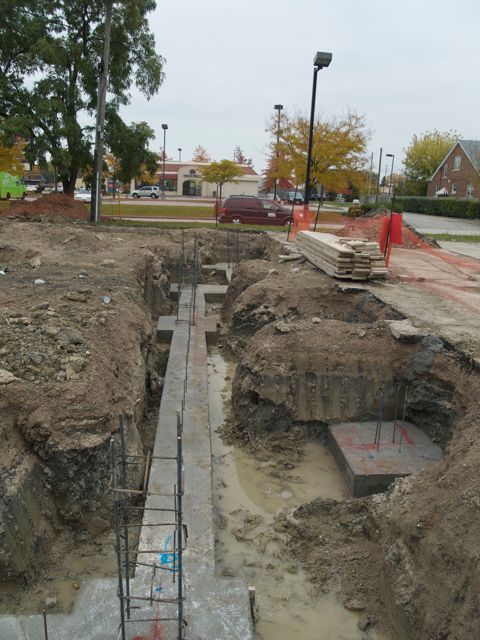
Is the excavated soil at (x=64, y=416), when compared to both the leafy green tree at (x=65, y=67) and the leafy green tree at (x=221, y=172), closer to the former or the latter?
the leafy green tree at (x=65, y=67)

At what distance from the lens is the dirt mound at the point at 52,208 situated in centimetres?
2148

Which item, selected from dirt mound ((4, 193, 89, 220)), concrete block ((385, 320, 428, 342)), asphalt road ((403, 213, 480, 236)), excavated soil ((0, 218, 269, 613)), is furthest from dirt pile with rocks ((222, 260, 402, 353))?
asphalt road ((403, 213, 480, 236))

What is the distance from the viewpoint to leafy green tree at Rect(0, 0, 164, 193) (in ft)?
68.4

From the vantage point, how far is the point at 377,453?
22.2ft

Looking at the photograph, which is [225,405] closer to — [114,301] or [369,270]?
[114,301]

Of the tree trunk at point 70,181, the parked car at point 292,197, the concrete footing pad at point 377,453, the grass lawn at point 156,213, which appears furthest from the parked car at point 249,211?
the parked car at point 292,197

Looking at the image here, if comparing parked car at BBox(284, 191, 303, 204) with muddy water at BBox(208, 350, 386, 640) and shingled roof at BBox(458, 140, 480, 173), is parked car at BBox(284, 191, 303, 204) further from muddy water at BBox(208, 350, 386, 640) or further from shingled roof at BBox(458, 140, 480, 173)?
muddy water at BBox(208, 350, 386, 640)

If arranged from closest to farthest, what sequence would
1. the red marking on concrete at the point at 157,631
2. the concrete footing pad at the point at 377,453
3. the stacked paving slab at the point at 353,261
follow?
the red marking on concrete at the point at 157,631, the concrete footing pad at the point at 377,453, the stacked paving slab at the point at 353,261

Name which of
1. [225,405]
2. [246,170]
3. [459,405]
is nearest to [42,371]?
[225,405]

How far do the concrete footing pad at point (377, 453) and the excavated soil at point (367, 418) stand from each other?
0.21 metres

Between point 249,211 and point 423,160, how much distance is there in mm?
43302

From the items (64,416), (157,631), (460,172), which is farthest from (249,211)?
(460,172)

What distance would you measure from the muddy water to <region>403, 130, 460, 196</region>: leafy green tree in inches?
2323

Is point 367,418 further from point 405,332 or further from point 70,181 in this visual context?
point 70,181
